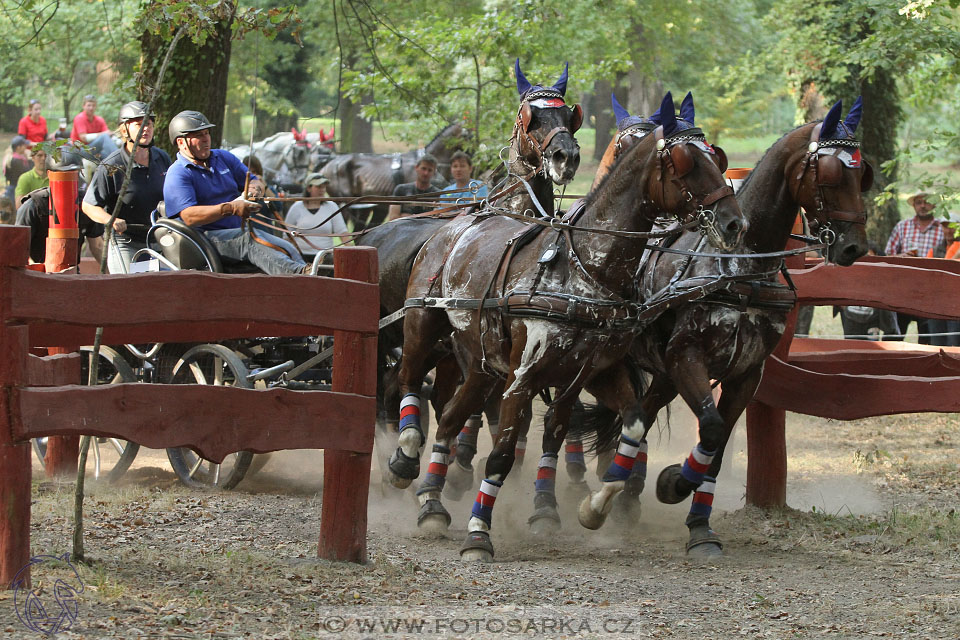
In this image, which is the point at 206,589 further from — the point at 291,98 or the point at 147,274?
the point at 291,98

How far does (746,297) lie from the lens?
6156mm

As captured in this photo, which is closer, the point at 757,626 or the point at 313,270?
the point at 757,626

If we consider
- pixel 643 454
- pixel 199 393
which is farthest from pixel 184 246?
pixel 199 393

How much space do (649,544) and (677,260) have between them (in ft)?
5.42

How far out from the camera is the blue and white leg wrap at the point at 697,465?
614cm

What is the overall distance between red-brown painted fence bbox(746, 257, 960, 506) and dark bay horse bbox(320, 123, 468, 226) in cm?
→ 1195

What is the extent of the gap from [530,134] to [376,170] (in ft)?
46.7

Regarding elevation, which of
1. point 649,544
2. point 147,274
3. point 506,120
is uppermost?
point 506,120

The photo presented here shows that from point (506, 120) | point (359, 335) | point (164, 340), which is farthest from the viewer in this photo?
point (506, 120)

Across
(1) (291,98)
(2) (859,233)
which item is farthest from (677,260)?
(1) (291,98)

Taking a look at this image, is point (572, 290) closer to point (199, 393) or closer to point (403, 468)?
point (403, 468)

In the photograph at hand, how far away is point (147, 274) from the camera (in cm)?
434

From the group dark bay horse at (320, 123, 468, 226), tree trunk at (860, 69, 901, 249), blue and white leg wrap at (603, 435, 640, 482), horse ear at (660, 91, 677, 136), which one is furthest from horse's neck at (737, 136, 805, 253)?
dark bay horse at (320, 123, 468, 226)

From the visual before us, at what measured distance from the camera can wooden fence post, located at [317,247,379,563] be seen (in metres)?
4.97
